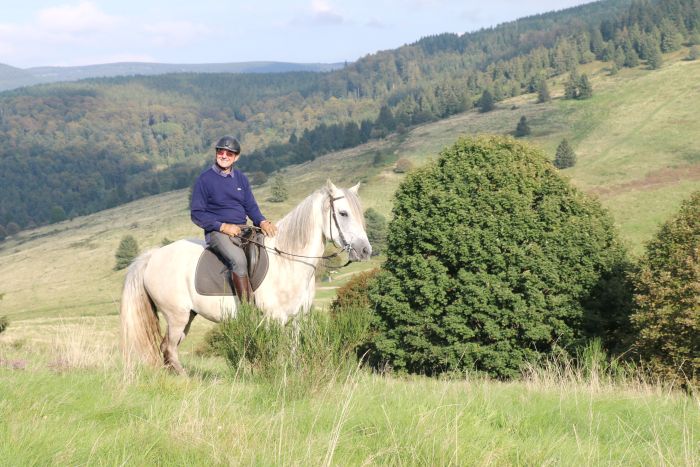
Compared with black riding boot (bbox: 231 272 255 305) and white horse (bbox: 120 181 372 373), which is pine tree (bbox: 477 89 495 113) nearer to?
white horse (bbox: 120 181 372 373)

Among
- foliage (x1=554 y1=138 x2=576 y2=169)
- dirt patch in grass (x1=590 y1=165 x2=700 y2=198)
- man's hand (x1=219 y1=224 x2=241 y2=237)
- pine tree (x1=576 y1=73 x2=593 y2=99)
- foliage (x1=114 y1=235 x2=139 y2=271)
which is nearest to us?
man's hand (x1=219 y1=224 x2=241 y2=237)

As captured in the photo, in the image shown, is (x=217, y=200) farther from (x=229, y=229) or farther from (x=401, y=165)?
(x=401, y=165)

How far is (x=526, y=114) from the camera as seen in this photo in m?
159

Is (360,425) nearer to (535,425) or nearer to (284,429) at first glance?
(284,429)

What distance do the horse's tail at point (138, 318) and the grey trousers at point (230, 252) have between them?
199cm

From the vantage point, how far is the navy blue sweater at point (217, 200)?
31.1ft

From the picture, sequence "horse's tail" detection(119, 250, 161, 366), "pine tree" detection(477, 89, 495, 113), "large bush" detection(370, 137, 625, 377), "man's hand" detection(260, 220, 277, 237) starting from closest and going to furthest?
1. "man's hand" detection(260, 220, 277, 237)
2. "horse's tail" detection(119, 250, 161, 366)
3. "large bush" detection(370, 137, 625, 377)
4. "pine tree" detection(477, 89, 495, 113)

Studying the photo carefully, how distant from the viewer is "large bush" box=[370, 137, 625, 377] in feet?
78.0

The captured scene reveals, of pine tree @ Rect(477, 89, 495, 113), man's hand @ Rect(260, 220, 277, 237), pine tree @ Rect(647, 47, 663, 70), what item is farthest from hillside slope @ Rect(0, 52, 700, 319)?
man's hand @ Rect(260, 220, 277, 237)

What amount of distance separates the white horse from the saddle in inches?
4.9

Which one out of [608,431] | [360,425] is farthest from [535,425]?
[360,425]

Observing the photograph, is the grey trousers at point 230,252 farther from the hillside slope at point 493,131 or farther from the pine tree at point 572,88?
the pine tree at point 572,88

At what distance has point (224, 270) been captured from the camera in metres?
9.60

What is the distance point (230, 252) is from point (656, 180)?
328 feet
